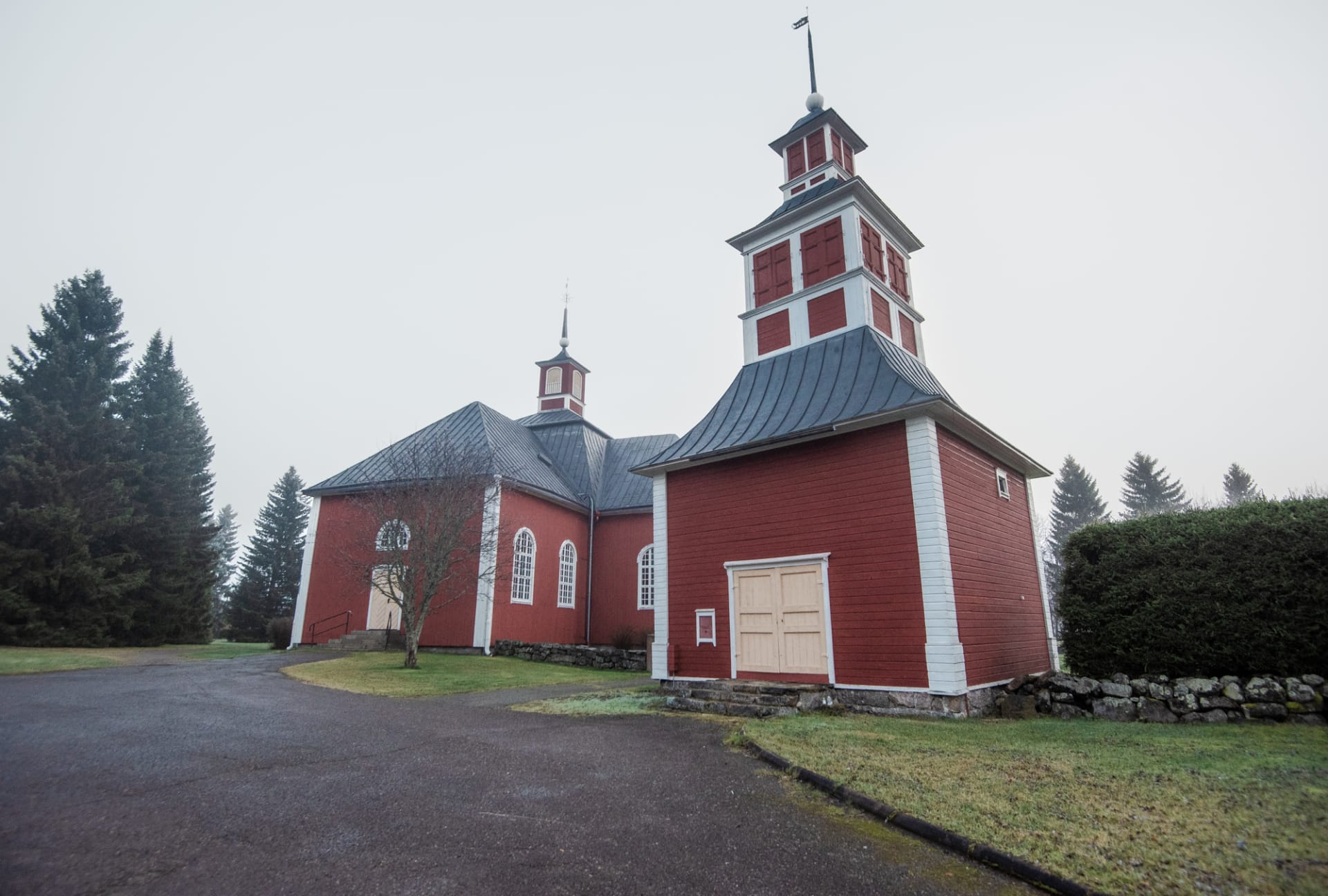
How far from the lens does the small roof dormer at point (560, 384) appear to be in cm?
3088

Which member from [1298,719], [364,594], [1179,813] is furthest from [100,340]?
[1298,719]

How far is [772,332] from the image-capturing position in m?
14.5

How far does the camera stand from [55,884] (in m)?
3.29

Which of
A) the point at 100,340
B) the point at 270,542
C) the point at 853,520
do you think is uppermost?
the point at 100,340

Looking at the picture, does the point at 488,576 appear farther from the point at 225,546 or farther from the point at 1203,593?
the point at 225,546

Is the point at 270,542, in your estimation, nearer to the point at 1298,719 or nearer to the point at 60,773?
the point at 60,773

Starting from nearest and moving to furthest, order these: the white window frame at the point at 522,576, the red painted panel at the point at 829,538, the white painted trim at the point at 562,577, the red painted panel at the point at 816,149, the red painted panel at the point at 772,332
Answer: the red painted panel at the point at 829,538, the red painted panel at the point at 772,332, the red painted panel at the point at 816,149, the white window frame at the point at 522,576, the white painted trim at the point at 562,577

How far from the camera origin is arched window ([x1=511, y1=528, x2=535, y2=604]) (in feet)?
65.7

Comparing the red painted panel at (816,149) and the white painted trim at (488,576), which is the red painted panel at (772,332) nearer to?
the red painted panel at (816,149)

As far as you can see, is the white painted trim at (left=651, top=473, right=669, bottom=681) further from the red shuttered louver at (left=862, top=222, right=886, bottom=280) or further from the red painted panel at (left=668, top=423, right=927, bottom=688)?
the red shuttered louver at (left=862, top=222, right=886, bottom=280)

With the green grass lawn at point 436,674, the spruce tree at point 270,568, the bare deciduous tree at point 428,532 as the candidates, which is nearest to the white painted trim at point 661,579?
the green grass lawn at point 436,674

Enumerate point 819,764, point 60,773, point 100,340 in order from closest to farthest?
point 60,773 < point 819,764 < point 100,340

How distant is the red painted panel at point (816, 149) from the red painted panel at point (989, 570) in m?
8.64

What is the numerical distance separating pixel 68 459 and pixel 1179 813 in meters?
28.7
